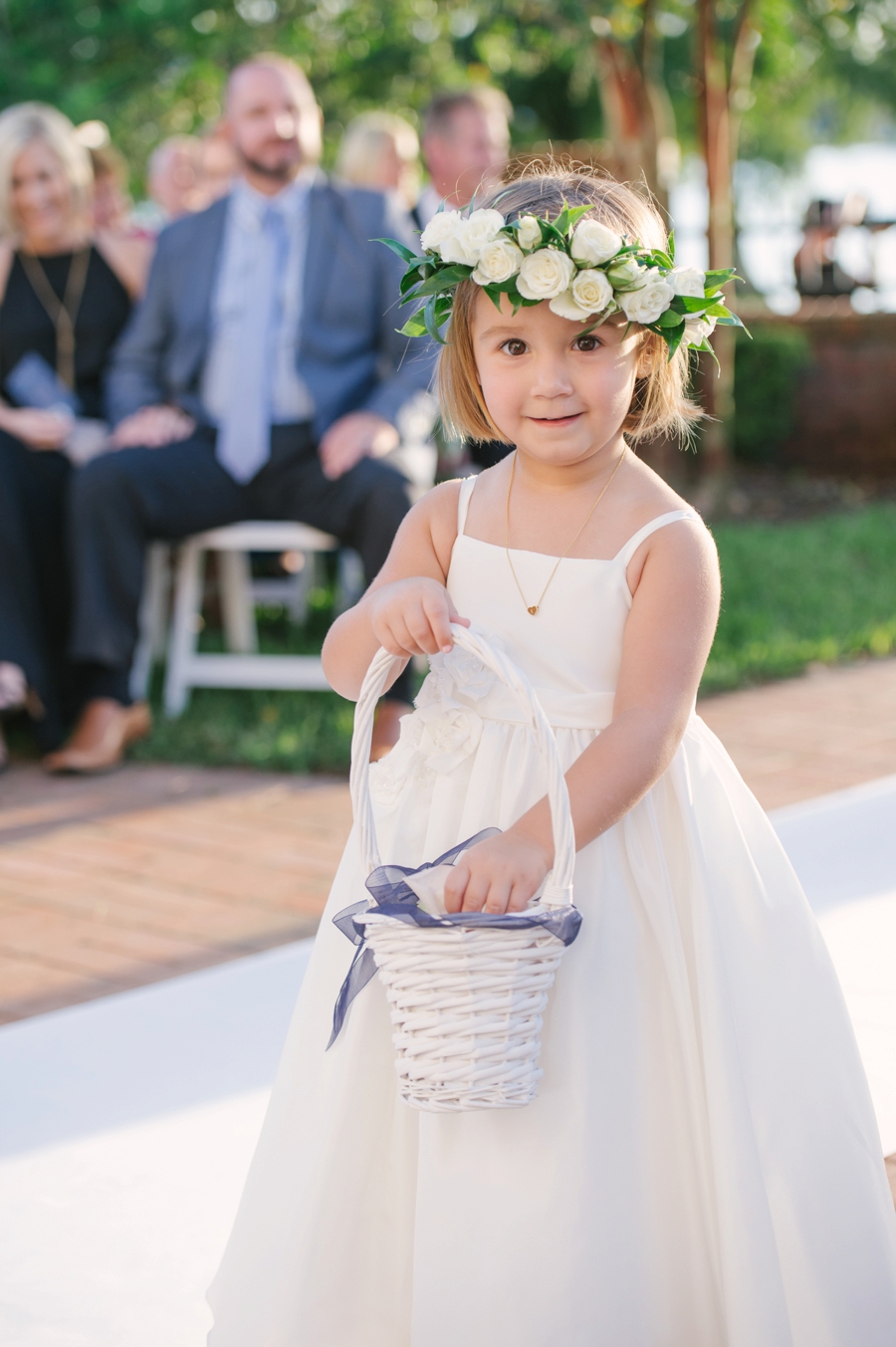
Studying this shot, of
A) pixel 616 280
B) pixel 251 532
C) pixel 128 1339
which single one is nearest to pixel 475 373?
pixel 616 280

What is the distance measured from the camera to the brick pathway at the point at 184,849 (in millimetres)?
3176

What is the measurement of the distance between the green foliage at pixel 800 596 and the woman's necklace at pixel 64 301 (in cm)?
267

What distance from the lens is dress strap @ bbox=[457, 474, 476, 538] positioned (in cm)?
182

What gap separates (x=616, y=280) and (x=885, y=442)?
40.4 feet

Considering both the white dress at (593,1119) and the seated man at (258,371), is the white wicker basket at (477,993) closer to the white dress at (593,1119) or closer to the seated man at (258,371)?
the white dress at (593,1119)

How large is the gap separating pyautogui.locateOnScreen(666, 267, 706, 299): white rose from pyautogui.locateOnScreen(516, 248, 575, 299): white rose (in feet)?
0.44

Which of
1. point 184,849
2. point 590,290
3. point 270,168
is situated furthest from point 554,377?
point 270,168

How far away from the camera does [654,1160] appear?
1.58 m

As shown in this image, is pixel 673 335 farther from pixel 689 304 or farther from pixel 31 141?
pixel 31 141

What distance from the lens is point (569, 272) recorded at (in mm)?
1548

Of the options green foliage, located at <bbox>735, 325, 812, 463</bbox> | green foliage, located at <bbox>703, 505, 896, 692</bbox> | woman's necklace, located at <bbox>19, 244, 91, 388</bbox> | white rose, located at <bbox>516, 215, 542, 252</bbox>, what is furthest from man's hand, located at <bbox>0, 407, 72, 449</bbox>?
green foliage, located at <bbox>735, 325, 812, 463</bbox>

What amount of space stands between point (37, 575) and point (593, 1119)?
12.7 ft

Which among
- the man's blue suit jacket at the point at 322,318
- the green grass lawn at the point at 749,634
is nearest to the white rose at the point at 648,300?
the green grass lawn at the point at 749,634

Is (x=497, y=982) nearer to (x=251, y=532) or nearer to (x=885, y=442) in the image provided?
(x=251, y=532)
